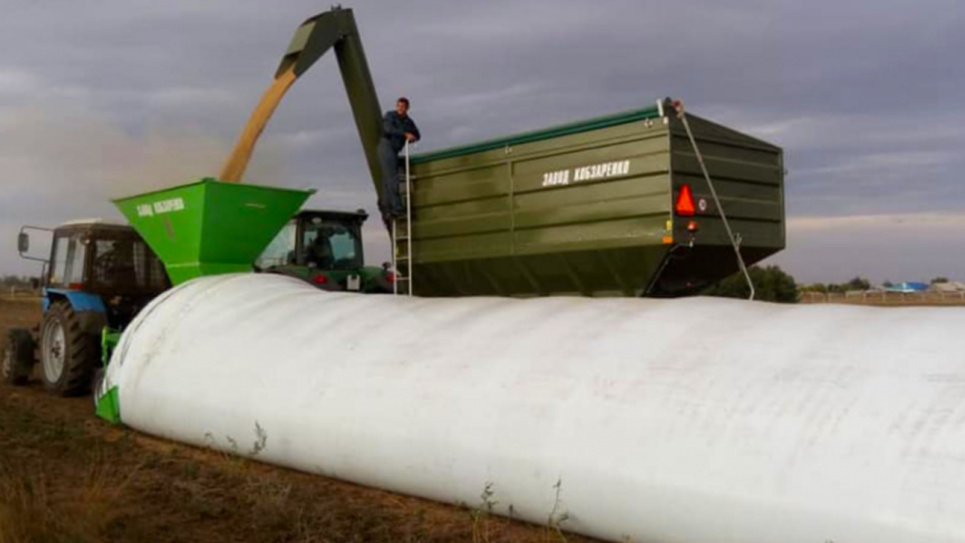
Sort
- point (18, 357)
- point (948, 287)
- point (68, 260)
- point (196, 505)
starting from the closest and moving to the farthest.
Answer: point (196, 505) < point (68, 260) < point (18, 357) < point (948, 287)

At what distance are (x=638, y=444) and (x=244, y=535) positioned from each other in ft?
6.75

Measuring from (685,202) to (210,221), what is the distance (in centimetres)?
477

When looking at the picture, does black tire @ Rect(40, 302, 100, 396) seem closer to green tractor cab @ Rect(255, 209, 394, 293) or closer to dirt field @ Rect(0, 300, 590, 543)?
green tractor cab @ Rect(255, 209, 394, 293)

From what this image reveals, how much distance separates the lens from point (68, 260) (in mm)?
10781

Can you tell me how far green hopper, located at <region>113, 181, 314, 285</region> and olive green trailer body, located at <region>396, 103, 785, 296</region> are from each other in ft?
5.54

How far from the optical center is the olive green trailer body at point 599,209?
25.4 feet

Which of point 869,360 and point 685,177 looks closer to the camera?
point 869,360

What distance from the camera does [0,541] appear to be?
348 centimetres

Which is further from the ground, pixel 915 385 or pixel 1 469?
pixel 915 385

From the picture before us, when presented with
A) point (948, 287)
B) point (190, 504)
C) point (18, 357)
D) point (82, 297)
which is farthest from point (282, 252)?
point (948, 287)

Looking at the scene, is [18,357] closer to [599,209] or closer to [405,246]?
Result: [405,246]

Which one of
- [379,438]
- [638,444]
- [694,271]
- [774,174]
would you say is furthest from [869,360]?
[774,174]

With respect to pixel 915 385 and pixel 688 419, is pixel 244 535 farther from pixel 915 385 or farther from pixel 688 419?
pixel 915 385

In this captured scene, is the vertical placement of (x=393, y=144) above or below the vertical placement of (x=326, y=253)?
above
